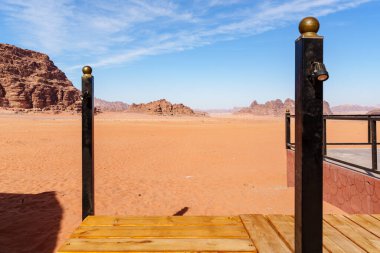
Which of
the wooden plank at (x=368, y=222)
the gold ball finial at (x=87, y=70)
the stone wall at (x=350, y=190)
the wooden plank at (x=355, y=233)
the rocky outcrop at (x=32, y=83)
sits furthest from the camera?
the rocky outcrop at (x=32, y=83)

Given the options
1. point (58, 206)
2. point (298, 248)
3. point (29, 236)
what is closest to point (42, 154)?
point (58, 206)

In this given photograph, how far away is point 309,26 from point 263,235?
1956 mm

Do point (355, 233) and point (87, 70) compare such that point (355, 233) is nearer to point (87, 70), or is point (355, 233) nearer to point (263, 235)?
point (263, 235)

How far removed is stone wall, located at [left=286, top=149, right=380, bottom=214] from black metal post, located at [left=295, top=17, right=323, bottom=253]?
10.1 ft

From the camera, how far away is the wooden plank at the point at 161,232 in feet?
9.77

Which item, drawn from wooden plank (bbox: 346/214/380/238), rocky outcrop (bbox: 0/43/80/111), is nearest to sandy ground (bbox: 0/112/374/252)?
wooden plank (bbox: 346/214/380/238)

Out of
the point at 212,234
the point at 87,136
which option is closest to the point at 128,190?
the point at 87,136

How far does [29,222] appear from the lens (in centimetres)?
567

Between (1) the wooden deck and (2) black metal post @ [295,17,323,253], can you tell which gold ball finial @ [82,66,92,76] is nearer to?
(1) the wooden deck

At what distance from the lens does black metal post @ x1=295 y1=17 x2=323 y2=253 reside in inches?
75.3

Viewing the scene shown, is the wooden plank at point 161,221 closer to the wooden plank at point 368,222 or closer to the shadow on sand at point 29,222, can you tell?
the wooden plank at point 368,222

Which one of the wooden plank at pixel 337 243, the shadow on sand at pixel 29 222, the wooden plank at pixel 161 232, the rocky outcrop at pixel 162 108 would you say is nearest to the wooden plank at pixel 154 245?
the wooden plank at pixel 161 232

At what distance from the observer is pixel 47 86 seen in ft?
479

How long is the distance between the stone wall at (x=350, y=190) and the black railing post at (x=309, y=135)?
3.08 meters
